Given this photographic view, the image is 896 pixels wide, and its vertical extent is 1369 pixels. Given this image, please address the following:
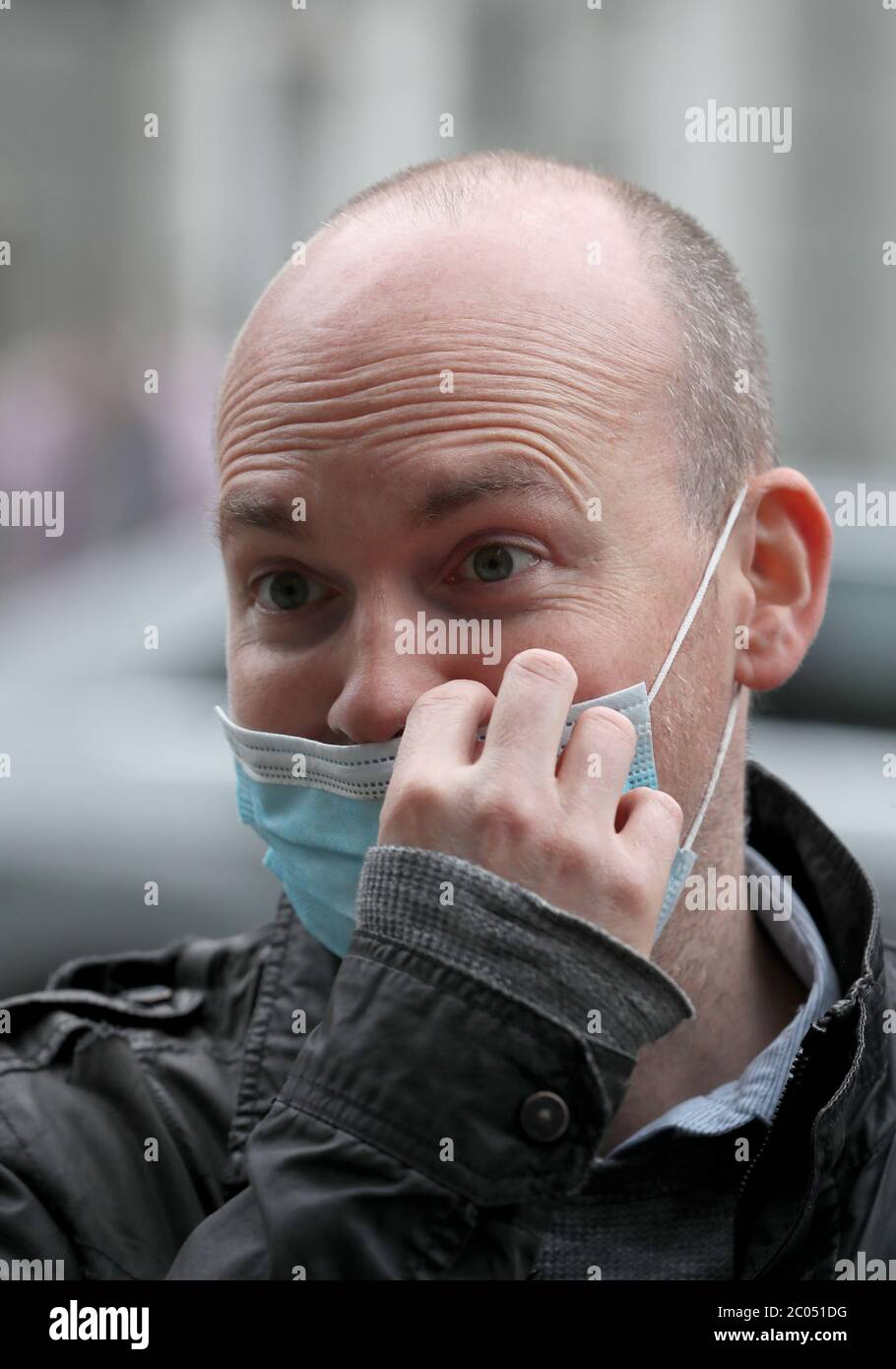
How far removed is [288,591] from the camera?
246 centimetres

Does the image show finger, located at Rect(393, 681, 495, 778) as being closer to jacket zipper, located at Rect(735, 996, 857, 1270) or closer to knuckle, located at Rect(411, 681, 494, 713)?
knuckle, located at Rect(411, 681, 494, 713)

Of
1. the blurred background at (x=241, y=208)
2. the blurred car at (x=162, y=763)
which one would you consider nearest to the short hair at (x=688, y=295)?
the blurred car at (x=162, y=763)

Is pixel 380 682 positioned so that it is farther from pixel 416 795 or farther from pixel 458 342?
pixel 458 342

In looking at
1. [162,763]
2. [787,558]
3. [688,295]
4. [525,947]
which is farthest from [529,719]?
[162,763]

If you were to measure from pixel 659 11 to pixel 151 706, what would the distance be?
652cm

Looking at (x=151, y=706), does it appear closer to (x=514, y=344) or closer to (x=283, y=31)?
(x=514, y=344)

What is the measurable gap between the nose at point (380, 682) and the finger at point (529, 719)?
0.16m

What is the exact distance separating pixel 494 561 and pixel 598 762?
1.45 feet

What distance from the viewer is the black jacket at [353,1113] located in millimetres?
1785

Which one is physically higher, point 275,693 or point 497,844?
point 275,693

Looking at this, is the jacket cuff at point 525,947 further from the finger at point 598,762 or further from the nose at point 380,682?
the nose at point 380,682

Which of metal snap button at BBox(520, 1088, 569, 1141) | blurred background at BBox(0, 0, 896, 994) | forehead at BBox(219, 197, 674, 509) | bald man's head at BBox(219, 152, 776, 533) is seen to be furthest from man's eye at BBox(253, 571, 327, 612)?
blurred background at BBox(0, 0, 896, 994)

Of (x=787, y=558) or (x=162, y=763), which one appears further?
(x=162, y=763)
